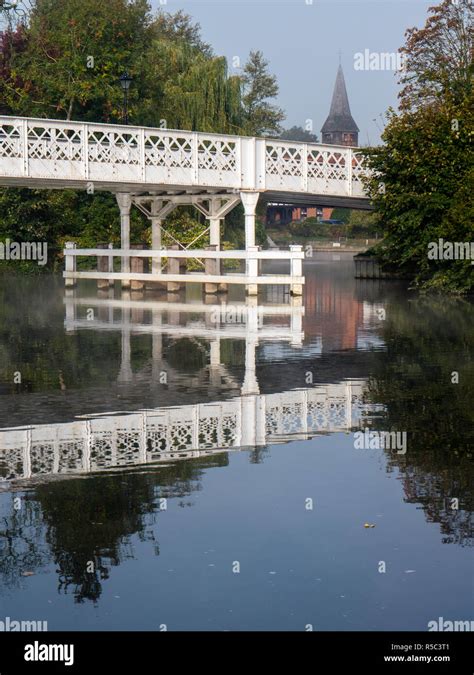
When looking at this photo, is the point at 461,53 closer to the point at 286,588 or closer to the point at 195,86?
the point at 195,86

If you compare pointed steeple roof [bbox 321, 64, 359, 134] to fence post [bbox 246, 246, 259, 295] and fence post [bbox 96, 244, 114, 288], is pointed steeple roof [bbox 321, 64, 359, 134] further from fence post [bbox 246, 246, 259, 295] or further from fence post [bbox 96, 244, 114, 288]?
fence post [bbox 246, 246, 259, 295]

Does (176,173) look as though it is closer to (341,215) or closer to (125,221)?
(125,221)

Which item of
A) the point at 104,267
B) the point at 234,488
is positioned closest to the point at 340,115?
the point at 104,267

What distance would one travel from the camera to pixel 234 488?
9984 mm

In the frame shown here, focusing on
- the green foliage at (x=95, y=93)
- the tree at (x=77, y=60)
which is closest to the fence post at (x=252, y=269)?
the green foliage at (x=95, y=93)

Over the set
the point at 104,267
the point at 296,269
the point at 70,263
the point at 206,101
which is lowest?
the point at 104,267

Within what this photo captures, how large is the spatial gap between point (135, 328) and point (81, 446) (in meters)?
14.5

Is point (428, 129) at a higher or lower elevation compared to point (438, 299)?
higher

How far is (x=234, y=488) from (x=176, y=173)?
29422 millimetres

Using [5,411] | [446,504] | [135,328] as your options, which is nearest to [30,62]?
[135,328]

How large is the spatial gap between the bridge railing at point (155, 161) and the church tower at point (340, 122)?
156 m

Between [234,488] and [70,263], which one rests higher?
[70,263]
